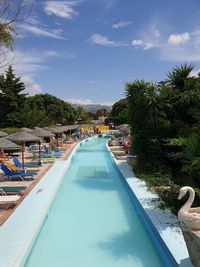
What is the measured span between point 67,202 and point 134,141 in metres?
5.80

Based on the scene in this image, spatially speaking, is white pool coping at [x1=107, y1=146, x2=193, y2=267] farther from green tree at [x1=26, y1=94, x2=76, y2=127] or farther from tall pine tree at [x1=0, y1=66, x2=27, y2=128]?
green tree at [x1=26, y1=94, x2=76, y2=127]

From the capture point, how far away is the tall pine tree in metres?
38.3

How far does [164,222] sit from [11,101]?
33.5 m

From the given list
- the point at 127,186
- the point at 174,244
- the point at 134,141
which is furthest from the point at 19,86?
the point at 174,244

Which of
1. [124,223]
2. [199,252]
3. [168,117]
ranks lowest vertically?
[124,223]

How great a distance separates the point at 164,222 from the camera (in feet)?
27.7

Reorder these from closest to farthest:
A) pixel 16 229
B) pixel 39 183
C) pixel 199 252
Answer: pixel 199 252 < pixel 16 229 < pixel 39 183

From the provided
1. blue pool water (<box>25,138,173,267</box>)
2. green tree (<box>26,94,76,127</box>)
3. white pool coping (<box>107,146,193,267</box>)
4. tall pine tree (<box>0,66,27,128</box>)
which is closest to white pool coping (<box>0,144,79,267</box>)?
blue pool water (<box>25,138,173,267</box>)

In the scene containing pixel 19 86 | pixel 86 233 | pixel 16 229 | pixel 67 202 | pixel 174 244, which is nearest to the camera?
pixel 174 244

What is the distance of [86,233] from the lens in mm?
8969

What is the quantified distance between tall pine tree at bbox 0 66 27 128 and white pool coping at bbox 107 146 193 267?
26.2 metres

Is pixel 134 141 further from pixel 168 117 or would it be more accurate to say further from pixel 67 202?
pixel 67 202

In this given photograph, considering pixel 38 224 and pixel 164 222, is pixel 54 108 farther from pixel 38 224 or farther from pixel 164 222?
pixel 164 222

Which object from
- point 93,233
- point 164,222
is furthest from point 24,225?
point 164,222
